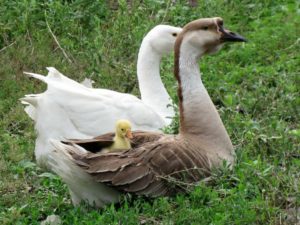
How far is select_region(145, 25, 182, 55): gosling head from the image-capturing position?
10.4 m

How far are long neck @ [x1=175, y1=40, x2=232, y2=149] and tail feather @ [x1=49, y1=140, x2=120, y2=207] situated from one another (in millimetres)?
911

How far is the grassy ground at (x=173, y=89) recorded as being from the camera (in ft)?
24.6

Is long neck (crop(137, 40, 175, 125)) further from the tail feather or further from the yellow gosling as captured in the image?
the tail feather

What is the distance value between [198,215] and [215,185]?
614mm

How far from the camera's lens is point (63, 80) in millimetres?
9523

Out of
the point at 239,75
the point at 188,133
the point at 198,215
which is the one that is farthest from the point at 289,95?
the point at 198,215

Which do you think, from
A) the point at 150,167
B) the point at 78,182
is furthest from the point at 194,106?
the point at 78,182

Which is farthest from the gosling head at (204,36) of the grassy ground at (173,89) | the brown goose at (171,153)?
the grassy ground at (173,89)

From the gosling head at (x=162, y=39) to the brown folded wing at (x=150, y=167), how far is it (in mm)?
2451

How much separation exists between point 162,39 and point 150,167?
2.85 meters

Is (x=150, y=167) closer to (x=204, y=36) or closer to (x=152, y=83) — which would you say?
(x=204, y=36)

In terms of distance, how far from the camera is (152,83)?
10250 millimetres

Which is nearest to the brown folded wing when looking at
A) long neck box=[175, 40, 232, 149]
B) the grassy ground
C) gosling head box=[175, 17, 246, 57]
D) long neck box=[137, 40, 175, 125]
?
the grassy ground

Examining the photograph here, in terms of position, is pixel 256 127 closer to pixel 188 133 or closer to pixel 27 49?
pixel 188 133
